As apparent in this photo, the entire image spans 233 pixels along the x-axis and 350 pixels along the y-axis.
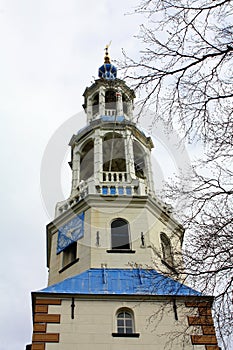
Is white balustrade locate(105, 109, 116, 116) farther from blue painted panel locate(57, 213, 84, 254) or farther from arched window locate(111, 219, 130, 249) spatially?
arched window locate(111, 219, 130, 249)

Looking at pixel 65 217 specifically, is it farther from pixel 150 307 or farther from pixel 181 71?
pixel 181 71

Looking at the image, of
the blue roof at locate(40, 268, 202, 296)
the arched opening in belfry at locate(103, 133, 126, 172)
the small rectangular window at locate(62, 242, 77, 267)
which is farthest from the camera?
the arched opening in belfry at locate(103, 133, 126, 172)

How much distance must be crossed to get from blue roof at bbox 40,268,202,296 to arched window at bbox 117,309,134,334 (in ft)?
2.15

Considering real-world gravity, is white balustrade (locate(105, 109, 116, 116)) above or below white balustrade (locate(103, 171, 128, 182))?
above

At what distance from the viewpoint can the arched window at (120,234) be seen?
60.9 ft

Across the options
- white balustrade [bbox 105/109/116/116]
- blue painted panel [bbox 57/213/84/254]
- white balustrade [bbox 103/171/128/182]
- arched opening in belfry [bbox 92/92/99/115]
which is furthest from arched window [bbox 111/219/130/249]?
arched opening in belfry [bbox 92/92/99/115]

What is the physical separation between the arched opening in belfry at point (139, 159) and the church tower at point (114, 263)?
0.06m

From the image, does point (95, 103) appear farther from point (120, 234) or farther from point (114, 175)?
point (120, 234)

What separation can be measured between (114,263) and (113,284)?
1453mm

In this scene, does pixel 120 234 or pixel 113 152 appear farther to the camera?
pixel 113 152

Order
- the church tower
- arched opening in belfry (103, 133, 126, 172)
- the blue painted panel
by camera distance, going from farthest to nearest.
Answer: arched opening in belfry (103, 133, 126, 172), the blue painted panel, the church tower

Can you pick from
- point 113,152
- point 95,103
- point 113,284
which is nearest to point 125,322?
point 113,284

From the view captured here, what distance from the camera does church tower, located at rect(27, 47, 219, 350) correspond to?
13844 millimetres

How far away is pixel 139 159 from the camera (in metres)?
26.0
